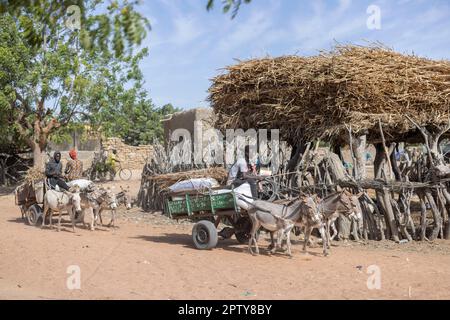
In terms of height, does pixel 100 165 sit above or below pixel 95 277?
above

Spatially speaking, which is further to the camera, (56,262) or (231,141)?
(231,141)

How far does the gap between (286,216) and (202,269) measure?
1.94 m

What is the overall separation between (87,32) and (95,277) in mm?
3892

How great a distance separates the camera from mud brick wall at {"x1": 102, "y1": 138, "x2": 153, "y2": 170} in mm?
30906

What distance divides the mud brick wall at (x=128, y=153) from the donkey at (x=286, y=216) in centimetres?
2225

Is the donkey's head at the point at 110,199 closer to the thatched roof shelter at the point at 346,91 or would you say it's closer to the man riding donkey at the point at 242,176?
the man riding donkey at the point at 242,176

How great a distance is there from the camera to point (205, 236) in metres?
10.1

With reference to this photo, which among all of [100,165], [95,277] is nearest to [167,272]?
[95,277]

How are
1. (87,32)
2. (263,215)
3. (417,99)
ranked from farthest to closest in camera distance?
(417,99), (263,215), (87,32)

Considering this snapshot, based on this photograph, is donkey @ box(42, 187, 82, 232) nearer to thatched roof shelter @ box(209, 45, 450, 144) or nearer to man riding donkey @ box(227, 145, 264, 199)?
man riding donkey @ box(227, 145, 264, 199)

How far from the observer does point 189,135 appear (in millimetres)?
22109
